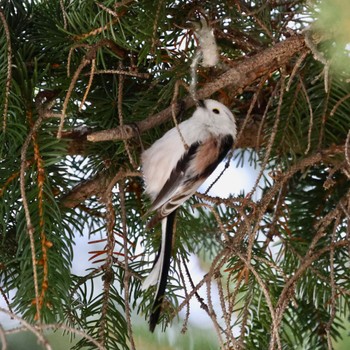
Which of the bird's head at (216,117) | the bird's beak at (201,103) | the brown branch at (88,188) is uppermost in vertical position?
the bird's beak at (201,103)

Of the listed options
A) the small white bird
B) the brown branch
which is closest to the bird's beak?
the small white bird

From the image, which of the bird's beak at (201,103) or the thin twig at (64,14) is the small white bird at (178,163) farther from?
the thin twig at (64,14)

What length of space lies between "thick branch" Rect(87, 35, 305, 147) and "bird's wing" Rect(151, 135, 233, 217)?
118mm

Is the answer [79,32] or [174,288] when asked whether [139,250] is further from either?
[79,32]

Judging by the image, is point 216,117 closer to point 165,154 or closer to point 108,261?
point 165,154

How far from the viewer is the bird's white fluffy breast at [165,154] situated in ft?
2.51

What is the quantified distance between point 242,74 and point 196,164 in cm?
19

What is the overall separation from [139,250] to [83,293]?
0.36ft

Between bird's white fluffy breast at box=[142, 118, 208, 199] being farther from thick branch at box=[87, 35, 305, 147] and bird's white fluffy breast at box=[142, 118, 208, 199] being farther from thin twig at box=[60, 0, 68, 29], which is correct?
thin twig at box=[60, 0, 68, 29]

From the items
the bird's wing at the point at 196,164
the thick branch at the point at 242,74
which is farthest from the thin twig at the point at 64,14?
the bird's wing at the point at 196,164

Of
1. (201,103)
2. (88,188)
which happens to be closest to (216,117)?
(201,103)

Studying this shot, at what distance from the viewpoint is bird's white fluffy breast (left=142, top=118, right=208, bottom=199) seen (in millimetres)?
765

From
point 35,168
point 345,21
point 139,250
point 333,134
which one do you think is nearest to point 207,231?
point 139,250

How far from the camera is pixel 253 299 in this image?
76cm
